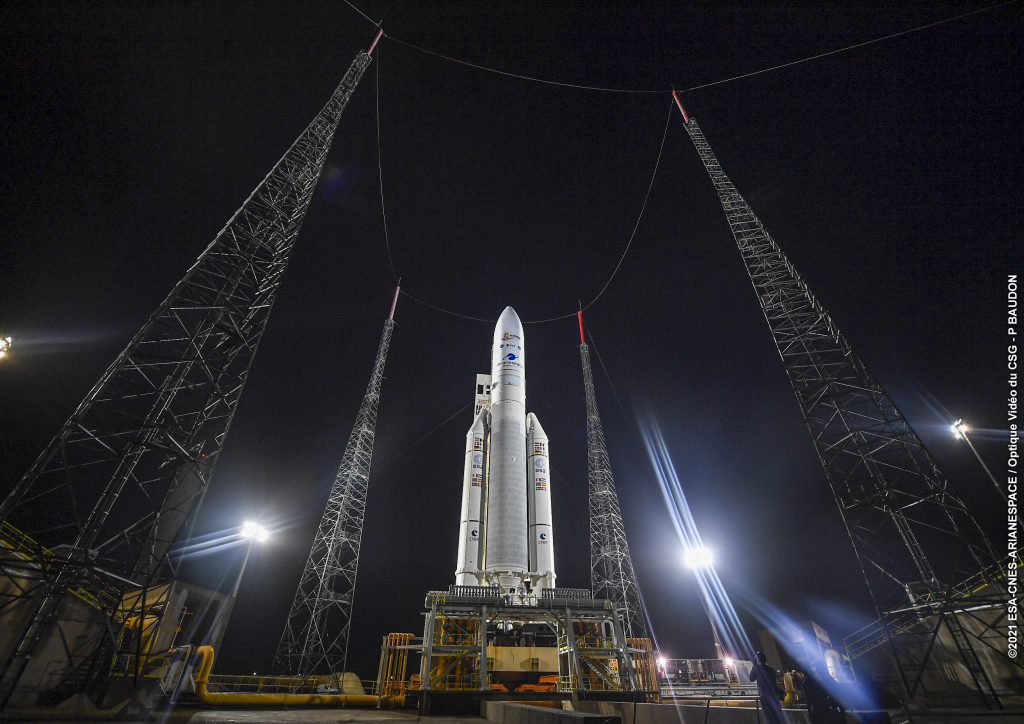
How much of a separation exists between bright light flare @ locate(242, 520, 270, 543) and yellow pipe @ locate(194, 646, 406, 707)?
14550 mm

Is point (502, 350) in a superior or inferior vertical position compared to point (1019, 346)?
superior

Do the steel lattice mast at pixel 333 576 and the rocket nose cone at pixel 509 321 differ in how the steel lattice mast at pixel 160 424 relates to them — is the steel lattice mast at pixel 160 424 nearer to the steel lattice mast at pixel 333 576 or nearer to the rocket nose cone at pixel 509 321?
the steel lattice mast at pixel 333 576

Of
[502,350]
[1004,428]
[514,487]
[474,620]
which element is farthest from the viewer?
[502,350]

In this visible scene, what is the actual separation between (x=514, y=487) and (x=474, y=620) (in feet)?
23.1

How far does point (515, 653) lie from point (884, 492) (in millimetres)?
17756

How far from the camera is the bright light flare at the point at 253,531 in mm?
30547

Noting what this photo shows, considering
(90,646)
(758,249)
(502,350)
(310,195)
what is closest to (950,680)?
(758,249)

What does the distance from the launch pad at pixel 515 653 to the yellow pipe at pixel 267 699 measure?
3.67ft

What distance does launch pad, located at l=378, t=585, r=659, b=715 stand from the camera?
16281 millimetres

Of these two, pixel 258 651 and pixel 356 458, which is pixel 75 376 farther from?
pixel 258 651

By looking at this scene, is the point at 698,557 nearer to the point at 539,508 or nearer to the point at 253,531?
the point at 539,508

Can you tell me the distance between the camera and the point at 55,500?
21.0 meters

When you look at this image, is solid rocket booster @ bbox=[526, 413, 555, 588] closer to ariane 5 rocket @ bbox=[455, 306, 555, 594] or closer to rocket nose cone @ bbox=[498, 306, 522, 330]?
ariane 5 rocket @ bbox=[455, 306, 555, 594]

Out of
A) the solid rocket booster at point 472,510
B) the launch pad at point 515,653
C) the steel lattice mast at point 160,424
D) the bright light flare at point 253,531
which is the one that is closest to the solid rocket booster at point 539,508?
the launch pad at point 515,653
